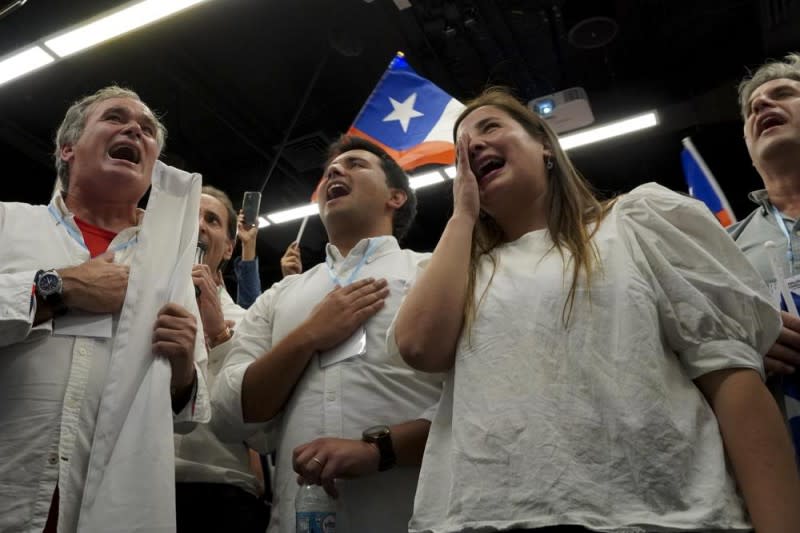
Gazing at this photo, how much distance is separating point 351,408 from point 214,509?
500mm

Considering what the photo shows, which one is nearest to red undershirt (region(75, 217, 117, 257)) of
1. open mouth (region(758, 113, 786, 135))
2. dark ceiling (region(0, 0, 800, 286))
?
open mouth (region(758, 113, 786, 135))

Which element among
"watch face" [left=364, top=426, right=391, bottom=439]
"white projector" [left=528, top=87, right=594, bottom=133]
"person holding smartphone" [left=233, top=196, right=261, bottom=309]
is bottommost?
"watch face" [left=364, top=426, right=391, bottom=439]

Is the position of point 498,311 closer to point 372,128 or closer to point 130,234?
point 130,234

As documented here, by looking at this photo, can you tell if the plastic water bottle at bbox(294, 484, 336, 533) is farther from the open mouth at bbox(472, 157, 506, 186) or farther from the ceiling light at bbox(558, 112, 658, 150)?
the ceiling light at bbox(558, 112, 658, 150)

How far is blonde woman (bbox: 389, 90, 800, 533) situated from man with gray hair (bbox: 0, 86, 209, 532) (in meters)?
0.59

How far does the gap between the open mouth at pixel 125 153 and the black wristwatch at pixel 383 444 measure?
1177 millimetres

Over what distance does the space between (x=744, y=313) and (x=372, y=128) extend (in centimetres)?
292

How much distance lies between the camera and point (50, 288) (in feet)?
5.01

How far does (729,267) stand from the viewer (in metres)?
1.29

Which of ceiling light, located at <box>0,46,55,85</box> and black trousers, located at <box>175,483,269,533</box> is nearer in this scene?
Answer: black trousers, located at <box>175,483,269,533</box>

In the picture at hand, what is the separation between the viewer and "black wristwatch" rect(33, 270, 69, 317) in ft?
5.00

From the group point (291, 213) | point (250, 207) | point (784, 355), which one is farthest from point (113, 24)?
point (291, 213)

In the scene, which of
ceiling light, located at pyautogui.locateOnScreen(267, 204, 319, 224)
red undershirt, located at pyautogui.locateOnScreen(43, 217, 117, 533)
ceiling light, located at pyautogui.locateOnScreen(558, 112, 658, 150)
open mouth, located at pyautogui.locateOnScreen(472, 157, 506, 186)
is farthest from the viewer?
ceiling light, located at pyautogui.locateOnScreen(267, 204, 319, 224)

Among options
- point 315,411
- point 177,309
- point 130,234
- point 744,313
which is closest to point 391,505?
point 315,411
